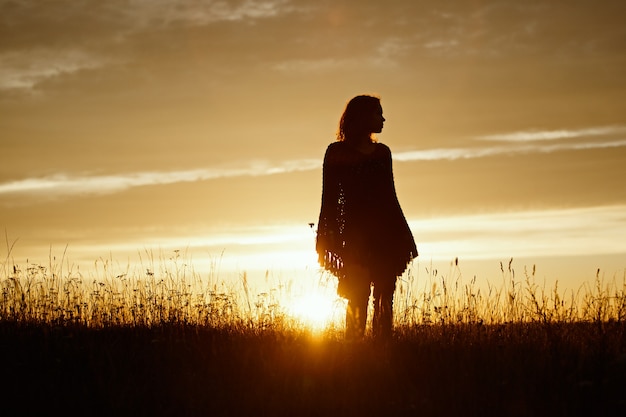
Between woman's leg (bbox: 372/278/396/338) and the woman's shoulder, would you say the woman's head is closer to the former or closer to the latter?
the woman's shoulder

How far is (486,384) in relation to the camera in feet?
18.5

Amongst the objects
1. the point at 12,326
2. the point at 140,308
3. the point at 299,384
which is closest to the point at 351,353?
the point at 299,384

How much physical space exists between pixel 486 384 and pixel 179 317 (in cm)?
417

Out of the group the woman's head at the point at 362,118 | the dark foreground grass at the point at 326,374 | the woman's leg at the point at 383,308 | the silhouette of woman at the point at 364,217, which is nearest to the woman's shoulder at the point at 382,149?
the silhouette of woman at the point at 364,217

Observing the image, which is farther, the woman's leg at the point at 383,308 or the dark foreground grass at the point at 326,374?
the woman's leg at the point at 383,308

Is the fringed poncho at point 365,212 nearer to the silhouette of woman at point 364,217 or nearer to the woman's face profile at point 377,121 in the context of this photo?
the silhouette of woman at point 364,217

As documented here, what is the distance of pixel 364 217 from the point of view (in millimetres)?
6836

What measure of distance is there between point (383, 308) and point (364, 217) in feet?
3.04

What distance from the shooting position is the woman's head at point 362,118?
6.75 meters

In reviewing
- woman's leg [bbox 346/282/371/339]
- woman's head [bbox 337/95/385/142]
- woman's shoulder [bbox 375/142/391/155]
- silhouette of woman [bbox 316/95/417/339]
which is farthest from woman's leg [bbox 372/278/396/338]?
woman's head [bbox 337/95/385/142]

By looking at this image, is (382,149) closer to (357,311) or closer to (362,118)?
(362,118)

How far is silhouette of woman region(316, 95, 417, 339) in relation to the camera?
6746 mm

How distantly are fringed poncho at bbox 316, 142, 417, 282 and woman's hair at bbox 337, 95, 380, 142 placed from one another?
151 mm

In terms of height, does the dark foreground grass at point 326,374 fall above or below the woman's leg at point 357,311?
below
